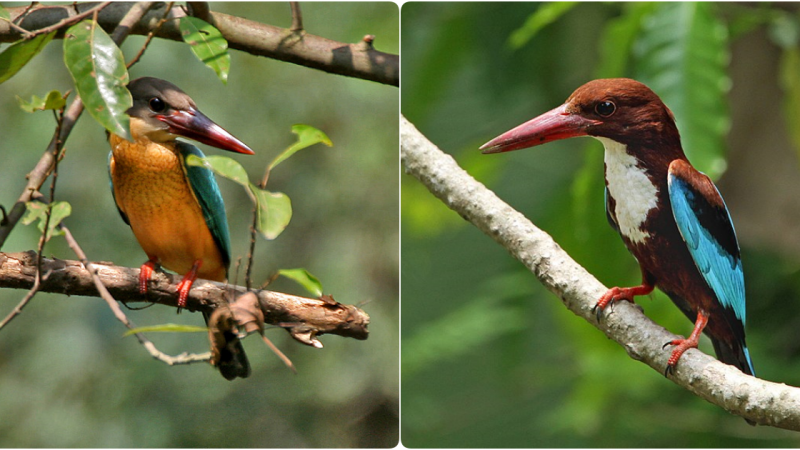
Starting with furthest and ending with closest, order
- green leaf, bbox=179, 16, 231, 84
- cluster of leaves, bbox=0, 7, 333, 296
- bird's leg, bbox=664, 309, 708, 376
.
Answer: green leaf, bbox=179, 16, 231, 84, bird's leg, bbox=664, 309, 708, 376, cluster of leaves, bbox=0, 7, 333, 296

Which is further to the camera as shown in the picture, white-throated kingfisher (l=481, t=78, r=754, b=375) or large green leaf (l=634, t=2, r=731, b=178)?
large green leaf (l=634, t=2, r=731, b=178)

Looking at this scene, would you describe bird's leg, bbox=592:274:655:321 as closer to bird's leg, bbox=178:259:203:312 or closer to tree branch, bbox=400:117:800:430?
tree branch, bbox=400:117:800:430

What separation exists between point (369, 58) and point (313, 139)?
1.70 ft

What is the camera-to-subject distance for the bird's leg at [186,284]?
1.30 m

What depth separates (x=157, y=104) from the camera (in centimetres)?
133

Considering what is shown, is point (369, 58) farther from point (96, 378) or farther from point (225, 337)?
point (96, 378)

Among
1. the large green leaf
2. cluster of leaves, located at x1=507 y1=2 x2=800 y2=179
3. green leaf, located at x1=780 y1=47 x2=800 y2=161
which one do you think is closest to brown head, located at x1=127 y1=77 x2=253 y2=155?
cluster of leaves, located at x1=507 y1=2 x2=800 y2=179

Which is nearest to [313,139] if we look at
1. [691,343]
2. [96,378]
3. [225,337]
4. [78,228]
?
[225,337]

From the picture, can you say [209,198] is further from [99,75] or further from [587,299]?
[587,299]

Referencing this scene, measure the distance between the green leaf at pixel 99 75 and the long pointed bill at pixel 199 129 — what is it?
0.30 meters

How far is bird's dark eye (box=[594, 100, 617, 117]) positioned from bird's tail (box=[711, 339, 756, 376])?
1.23 ft

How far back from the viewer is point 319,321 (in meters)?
1.18

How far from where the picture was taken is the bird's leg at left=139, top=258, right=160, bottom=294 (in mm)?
1284

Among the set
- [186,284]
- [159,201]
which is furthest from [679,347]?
[159,201]
